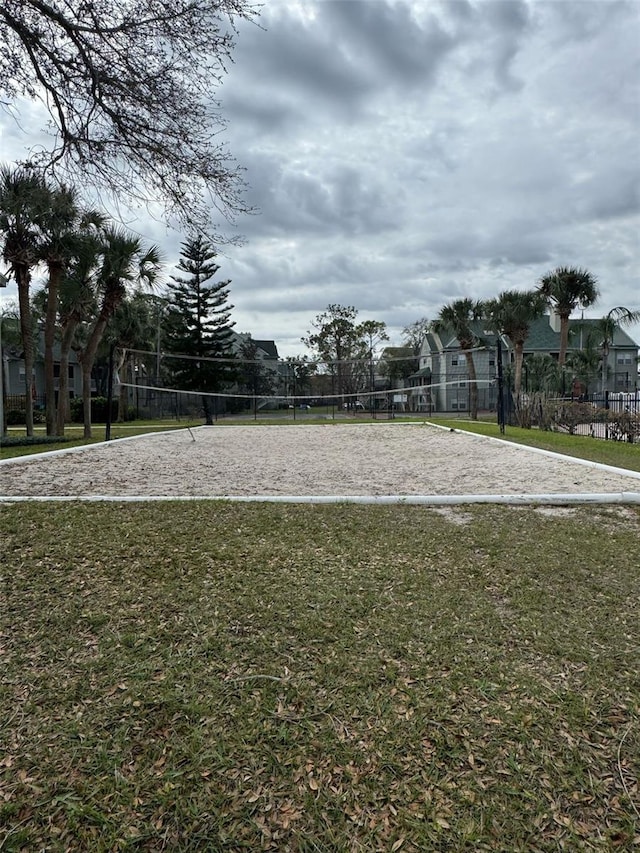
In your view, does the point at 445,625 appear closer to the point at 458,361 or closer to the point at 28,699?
the point at 28,699

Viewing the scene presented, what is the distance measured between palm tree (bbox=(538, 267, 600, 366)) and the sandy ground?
1973cm

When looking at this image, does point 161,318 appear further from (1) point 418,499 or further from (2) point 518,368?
(1) point 418,499

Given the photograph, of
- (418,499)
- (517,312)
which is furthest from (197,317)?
(418,499)

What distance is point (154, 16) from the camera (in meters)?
3.69

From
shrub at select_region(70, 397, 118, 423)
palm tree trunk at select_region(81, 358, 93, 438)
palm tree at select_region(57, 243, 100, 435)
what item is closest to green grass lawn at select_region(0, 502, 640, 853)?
palm tree trunk at select_region(81, 358, 93, 438)

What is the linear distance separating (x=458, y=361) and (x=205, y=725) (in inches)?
1533

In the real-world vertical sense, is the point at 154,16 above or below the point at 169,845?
above

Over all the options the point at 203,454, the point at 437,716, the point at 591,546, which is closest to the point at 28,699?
the point at 437,716

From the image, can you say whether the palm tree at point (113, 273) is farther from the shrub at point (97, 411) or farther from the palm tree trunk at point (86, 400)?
the shrub at point (97, 411)

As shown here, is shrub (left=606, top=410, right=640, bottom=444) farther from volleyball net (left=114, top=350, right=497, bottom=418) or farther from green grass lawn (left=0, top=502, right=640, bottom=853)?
volleyball net (left=114, top=350, right=497, bottom=418)

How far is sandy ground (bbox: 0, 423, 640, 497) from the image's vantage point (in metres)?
5.42

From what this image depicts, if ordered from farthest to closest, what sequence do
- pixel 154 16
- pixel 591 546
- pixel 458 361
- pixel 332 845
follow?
pixel 458 361 < pixel 154 16 < pixel 591 546 < pixel 332 845

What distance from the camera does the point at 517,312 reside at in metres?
26.1

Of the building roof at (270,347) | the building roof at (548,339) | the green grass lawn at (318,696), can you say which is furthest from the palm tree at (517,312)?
the building roof at (270,347)
